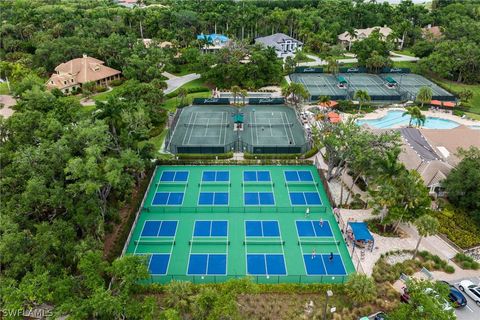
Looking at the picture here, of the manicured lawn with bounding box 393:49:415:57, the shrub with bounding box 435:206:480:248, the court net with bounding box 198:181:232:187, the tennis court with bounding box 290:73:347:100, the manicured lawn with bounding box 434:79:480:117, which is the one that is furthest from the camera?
the manicured lawn with bounding box 393:49:415:57

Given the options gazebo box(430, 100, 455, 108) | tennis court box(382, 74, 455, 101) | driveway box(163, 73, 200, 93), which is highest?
tennis court box(382, 74, 455, 101)

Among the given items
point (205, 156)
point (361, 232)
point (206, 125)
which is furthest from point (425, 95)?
point (205, 156)

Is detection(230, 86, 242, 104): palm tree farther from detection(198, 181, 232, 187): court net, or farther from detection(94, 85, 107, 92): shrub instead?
detection(94, 85, 107, 92): shrub

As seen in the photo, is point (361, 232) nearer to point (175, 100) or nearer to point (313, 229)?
point (313, 229)

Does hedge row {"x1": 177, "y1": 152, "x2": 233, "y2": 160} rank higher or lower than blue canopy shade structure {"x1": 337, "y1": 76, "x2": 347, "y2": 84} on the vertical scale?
lower

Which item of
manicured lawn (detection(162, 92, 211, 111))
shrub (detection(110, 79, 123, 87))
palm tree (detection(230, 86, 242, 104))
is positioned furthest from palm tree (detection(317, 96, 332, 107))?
shrub (detection(110, 79, 123, 87))

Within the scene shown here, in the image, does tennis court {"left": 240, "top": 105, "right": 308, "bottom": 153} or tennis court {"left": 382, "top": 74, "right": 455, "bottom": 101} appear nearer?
tennis court {"left": 240, "top": 105, "right": 308, "bottom": 153}

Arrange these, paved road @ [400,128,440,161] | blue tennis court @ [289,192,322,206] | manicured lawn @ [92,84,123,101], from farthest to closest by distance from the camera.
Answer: manicured lawn @ [92,84,123,101]
paved road @ [400,128,440,161]
blue tennis court @ [289,192,322,206]
